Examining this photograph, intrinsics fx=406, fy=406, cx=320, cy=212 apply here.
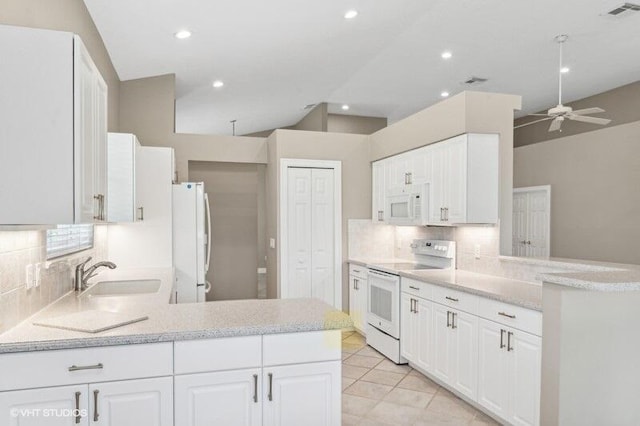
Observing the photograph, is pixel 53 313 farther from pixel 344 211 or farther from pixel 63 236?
pixel 344 211

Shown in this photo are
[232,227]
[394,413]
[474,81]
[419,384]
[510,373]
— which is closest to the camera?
[510,373]

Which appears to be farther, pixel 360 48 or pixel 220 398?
pixel 360 48

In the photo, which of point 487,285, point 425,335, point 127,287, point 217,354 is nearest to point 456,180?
point 487,285

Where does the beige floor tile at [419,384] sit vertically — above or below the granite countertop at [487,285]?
below

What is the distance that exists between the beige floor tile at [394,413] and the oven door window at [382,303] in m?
1.01

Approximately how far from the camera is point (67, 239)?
2742mm

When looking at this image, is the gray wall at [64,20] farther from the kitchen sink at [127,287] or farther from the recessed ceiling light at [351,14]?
the recessed ceiling light at [351,14]

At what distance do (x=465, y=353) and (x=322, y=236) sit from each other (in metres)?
2.50

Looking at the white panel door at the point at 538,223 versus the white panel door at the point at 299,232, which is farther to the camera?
the white panel door at the point at 538,223

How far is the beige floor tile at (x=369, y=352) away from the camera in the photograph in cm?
419

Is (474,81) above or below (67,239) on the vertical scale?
above

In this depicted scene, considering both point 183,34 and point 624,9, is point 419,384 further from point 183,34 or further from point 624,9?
point 624,9

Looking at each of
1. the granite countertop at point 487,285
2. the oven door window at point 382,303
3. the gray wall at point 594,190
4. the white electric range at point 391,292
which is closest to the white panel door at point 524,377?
the granite countertop at point 487,285

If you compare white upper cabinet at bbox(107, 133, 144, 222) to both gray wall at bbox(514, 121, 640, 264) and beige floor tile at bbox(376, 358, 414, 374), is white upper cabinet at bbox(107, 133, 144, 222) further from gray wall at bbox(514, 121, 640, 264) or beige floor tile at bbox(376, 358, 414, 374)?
gray wall at bbox(514, 121, 640, 264)
